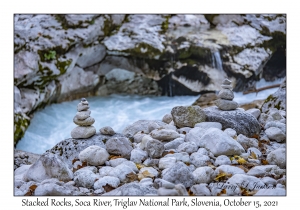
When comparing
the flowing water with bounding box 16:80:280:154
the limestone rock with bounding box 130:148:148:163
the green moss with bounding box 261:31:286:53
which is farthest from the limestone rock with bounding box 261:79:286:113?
the green moss with bounding box 261:31:286:53

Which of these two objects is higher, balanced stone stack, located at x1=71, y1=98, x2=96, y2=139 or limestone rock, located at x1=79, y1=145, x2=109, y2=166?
balanced stone stack, located at x1=71, y1=98, x2=96, y2=139

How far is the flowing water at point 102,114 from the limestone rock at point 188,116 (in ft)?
13.3

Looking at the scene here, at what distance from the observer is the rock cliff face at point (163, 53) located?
1051cm

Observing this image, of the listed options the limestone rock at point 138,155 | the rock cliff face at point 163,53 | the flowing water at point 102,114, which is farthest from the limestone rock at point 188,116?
the rock cliff face at point 163,53

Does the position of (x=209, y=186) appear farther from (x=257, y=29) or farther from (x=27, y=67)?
(x=257, y=29)

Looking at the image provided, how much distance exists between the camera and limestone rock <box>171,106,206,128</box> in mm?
4711

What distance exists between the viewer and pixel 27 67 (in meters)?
9.20

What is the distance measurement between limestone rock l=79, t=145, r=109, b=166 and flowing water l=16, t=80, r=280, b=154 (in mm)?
4518

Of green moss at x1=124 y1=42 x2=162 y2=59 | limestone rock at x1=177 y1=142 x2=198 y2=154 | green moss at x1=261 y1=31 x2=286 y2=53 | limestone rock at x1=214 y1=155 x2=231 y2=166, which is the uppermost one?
green moss at x1=261 y1=31 x2=286 y2=53

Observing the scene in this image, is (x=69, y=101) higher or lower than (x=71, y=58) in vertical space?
lower

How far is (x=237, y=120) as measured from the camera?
4.62 meters

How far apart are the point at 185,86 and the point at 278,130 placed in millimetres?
6746

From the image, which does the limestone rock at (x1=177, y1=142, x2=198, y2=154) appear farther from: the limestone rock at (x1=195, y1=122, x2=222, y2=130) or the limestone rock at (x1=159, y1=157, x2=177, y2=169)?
the limestone rock at (x1=195, y1=122, x2=222, y2=130)
